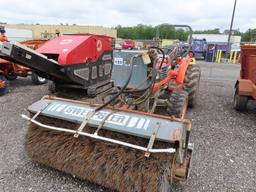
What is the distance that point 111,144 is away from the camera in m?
1.97

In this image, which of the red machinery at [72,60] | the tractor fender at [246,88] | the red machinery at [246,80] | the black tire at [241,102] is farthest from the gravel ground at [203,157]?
the red machinery at [72,60]

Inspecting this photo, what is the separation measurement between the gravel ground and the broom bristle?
0.16m

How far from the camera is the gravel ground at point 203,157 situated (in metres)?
2.21

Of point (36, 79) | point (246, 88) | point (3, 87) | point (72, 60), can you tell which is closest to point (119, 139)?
point (72, 60)

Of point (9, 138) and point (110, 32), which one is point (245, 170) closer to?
point (9, 138)

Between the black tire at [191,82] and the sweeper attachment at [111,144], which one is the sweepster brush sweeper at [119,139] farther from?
the black tire at [191,82]

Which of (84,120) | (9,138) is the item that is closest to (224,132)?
(84,120)

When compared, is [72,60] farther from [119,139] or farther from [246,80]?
[246,80]

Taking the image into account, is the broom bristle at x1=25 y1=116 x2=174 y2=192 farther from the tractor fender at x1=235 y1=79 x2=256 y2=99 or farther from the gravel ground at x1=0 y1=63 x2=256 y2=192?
the tractor fender at x1=235 y1=79 x2=256 y2=99

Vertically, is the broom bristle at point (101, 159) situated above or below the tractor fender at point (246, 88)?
below

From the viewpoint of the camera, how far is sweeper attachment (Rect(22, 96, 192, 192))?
1.80 m

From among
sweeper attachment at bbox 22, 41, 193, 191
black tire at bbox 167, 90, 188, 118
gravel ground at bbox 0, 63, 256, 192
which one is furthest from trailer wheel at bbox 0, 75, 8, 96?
black tire at bbox 167, 90, 188, 118

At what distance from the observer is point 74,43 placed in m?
4.52

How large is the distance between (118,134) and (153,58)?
1.38 meters
